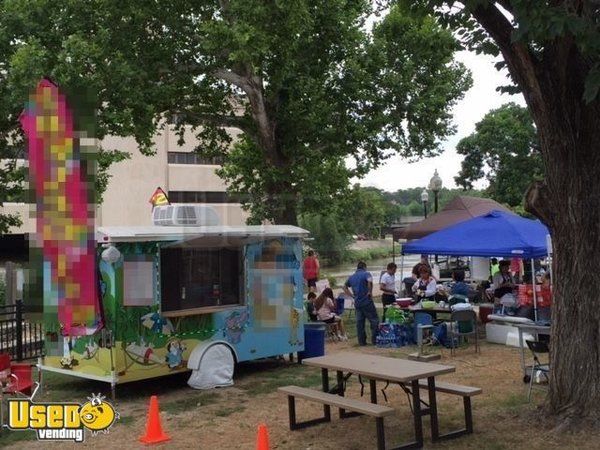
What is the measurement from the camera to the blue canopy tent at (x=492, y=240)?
1282 cm

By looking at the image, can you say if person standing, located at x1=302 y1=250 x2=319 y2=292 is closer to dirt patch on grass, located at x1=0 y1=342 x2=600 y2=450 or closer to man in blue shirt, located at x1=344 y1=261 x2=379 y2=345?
man in blue shirt, located at x1=344 y1=261 x2=379 y2=345

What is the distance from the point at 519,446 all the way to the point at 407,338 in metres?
6.55

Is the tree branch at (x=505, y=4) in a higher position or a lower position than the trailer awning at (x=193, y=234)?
higher

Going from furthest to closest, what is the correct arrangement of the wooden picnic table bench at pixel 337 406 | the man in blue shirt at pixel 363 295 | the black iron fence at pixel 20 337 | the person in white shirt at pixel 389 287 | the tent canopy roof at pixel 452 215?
1. the tent canopy roof at pixel 452 215
2. the person in white shirt at pixel 389 287
3. the man in blue shirt at pixel 363 295
4. the black iron fence at pixel 20 337
5. the wooden picnic table bench at pixel 337 406

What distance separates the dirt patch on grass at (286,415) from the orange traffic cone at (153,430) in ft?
0.36

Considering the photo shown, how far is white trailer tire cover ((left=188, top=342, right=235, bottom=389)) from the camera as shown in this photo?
934 cm

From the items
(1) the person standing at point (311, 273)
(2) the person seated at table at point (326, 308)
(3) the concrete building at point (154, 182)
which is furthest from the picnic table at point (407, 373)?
(3) the concrete building at point (154, 182)

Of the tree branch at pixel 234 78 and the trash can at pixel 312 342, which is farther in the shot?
the tree branch at pixel 234 78

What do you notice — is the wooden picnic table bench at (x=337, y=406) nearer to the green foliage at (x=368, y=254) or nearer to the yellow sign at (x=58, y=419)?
the yellow sign at (x=58, y=419)

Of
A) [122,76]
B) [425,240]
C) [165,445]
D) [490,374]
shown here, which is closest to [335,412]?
[165,445]

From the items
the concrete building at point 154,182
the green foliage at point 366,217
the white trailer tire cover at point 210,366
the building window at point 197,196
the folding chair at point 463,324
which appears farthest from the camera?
the green foliage at point 366,217

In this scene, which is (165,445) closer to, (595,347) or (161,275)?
(161,275)

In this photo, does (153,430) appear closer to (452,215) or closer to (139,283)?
(139,283)

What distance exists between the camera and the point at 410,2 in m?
7.51
